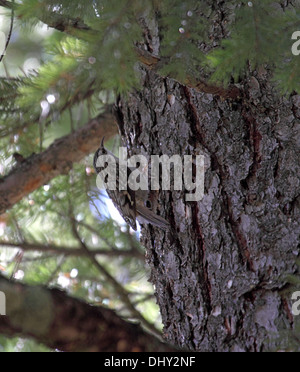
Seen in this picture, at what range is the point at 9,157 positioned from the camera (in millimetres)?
2994

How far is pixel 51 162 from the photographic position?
9.07ft

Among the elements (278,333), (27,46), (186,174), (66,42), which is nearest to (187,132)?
(186,174)

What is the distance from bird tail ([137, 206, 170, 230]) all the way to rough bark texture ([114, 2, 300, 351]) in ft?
0.09

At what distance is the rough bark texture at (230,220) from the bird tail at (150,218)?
3cm

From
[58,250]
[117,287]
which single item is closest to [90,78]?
[117,287]

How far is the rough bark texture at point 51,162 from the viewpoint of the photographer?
273 centimetres

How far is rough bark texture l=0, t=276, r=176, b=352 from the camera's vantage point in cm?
117

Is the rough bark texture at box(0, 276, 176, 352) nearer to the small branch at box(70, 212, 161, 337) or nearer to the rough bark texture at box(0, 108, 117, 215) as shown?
the small branch at box(70, 212, 161, 337)

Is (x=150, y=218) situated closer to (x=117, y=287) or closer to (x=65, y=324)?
(x=117, y=287)

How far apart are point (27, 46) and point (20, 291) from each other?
2505 millimetres

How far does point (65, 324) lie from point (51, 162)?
1.63m

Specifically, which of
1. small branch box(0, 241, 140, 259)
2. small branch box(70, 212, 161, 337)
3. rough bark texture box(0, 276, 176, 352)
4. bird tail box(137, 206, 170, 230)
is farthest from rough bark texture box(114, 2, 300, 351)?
small branch box(0, 241, 140, 259)

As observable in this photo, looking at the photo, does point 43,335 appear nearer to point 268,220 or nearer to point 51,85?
point 268,220

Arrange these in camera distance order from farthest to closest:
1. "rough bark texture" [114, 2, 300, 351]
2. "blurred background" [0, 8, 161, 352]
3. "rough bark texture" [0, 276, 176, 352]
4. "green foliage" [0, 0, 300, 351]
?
"blurred background" [0, 8, 161, 352] < "rough bark texture" [114, 2, 300, 351] < "green foliage" [0, 0, 300, 351] < "rough bark texture" [0, 276, 176, 352]
